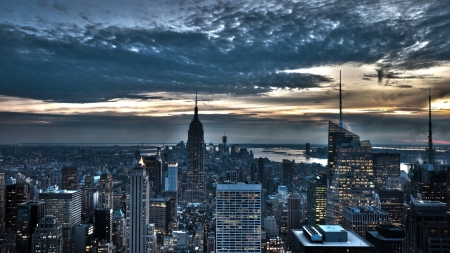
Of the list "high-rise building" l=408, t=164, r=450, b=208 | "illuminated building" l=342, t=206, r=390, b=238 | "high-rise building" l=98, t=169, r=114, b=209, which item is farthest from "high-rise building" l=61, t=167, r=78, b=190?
"high-rise building" l=408, t=164, r=450, b=208

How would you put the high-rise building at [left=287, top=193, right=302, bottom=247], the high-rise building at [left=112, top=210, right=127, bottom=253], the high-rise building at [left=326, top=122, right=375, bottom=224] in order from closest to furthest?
the high-rise building at [left=326, top=122, right=375, bottom=224]
the high-rise building at [left=112, top=210, right=127, bottom=253]
the high-rise building at [left=287, top=193, right=302, bottom=247]

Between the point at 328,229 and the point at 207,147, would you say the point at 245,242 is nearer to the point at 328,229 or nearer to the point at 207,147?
the point at 328,229

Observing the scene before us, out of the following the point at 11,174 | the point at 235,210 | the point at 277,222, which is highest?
the point at 11,174

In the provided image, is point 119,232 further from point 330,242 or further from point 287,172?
point 330,242

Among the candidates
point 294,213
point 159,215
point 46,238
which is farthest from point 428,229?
point 159,215

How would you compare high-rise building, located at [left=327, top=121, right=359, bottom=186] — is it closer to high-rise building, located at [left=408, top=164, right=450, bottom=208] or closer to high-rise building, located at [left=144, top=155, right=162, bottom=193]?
high-rise building, located at [left=408, top=164, right=450, bottom=208]

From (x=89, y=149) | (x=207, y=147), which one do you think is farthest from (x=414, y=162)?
(x=207, y=147)

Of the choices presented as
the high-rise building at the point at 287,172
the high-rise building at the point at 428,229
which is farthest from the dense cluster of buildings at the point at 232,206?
the high-rise building at the point at 287,172
